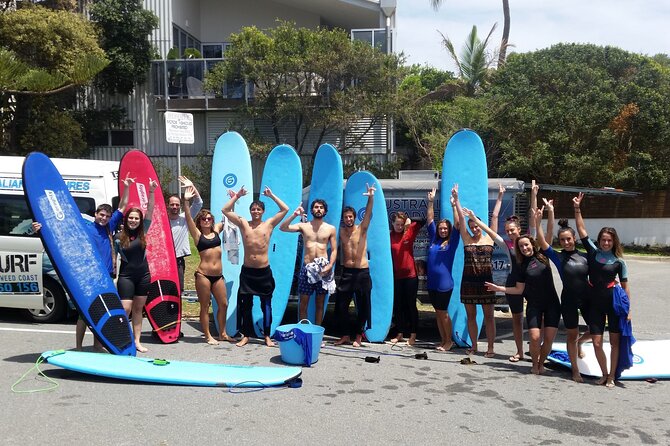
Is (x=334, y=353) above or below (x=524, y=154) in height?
below

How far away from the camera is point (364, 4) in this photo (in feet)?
68.7

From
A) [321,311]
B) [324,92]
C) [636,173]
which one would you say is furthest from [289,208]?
[636,173]

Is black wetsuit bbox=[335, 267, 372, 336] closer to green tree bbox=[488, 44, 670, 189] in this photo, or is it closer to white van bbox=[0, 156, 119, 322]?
white van bbox=[0, 156, 119, 322]

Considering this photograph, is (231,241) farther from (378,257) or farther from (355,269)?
(378,257)

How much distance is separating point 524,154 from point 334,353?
14147mm

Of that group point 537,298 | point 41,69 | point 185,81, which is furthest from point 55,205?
point 185,81

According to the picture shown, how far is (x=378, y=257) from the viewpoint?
7895mm

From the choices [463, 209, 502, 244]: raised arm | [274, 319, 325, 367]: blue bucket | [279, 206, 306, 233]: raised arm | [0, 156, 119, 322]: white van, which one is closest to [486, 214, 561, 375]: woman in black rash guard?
[463, 209, 502, 244]: raised arm

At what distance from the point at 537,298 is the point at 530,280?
0.60 ft

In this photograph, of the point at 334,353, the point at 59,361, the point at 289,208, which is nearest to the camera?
the point at 59,361

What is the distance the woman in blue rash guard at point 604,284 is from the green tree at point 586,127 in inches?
531

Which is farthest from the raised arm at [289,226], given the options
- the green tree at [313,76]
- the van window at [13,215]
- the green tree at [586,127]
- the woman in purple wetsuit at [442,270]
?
the green tree at [586,127]

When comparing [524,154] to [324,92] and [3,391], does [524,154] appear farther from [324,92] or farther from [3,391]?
[3,391]

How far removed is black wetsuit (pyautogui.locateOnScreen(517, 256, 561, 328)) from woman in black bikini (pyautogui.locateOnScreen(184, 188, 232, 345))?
11.1 ft
